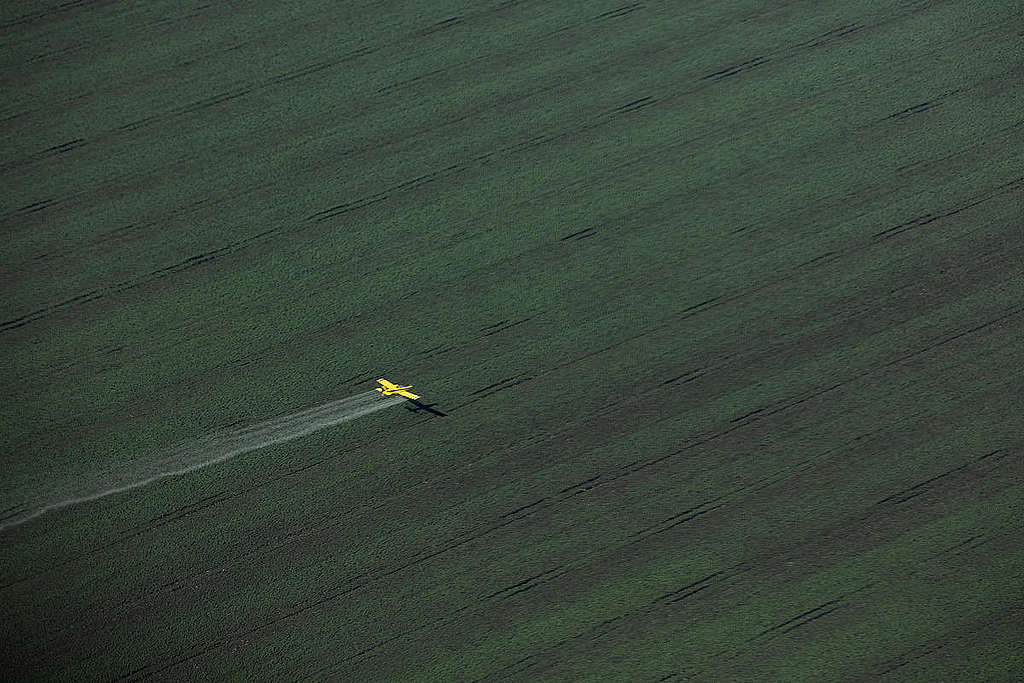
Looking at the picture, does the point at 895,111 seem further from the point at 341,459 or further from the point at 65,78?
the point at 65,78

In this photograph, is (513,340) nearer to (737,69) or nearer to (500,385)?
(500,385)

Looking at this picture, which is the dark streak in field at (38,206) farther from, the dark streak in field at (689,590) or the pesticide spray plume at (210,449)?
the dark streak in field at (689,590)

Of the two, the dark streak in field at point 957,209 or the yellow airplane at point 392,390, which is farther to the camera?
the dark streak in field at point 957,209

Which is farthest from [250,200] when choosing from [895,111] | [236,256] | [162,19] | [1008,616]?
[1008,616]

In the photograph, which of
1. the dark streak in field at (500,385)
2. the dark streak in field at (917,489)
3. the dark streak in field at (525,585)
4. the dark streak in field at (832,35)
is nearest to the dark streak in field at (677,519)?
the dark streak in field at (525,585)

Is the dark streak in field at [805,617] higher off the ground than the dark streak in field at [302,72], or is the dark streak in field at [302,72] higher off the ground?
the dark streak in field at [302,72]

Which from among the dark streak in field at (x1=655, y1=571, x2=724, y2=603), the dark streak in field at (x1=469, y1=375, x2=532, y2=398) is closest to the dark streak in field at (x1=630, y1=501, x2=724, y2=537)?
the dark streak in field at (x1=655, y1=571, x2=724, y2=603)

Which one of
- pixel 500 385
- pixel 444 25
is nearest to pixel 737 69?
pixel 444 25
